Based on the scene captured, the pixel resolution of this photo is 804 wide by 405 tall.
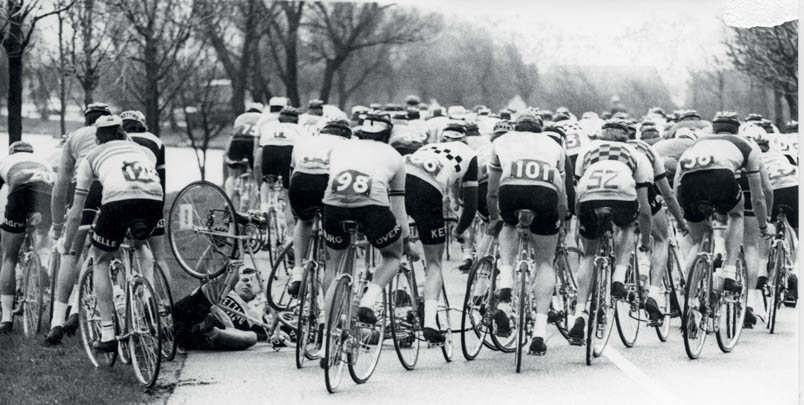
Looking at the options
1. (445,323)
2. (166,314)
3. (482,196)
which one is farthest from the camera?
(482,196)

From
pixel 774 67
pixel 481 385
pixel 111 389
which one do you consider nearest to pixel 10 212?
pixel 111 389

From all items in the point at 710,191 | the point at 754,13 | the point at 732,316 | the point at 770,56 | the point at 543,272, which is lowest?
the point at 732,316

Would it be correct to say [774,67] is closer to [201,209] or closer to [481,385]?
[481,385]

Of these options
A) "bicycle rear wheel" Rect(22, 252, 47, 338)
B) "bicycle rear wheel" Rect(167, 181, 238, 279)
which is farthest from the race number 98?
"bicycle rear wheel" Rect(22, 252, 47, 338)

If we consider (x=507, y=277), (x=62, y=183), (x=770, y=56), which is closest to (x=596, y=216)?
(x=507, y=277)

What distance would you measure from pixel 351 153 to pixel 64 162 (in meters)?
1.86

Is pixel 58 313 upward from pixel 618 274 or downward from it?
downward

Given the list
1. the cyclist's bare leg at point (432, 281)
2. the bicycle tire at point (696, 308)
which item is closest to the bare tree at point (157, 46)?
the cyclist's bare leg at point (432, 281)

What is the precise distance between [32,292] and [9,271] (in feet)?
0.70

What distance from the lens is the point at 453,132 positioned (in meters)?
8.87

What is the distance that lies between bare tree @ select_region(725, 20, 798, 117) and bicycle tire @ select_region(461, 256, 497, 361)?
2386 millimetres

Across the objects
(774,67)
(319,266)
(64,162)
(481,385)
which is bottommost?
(481,385)

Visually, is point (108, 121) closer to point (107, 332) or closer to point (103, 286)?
point (103, 286)

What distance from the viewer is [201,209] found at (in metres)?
8.38
